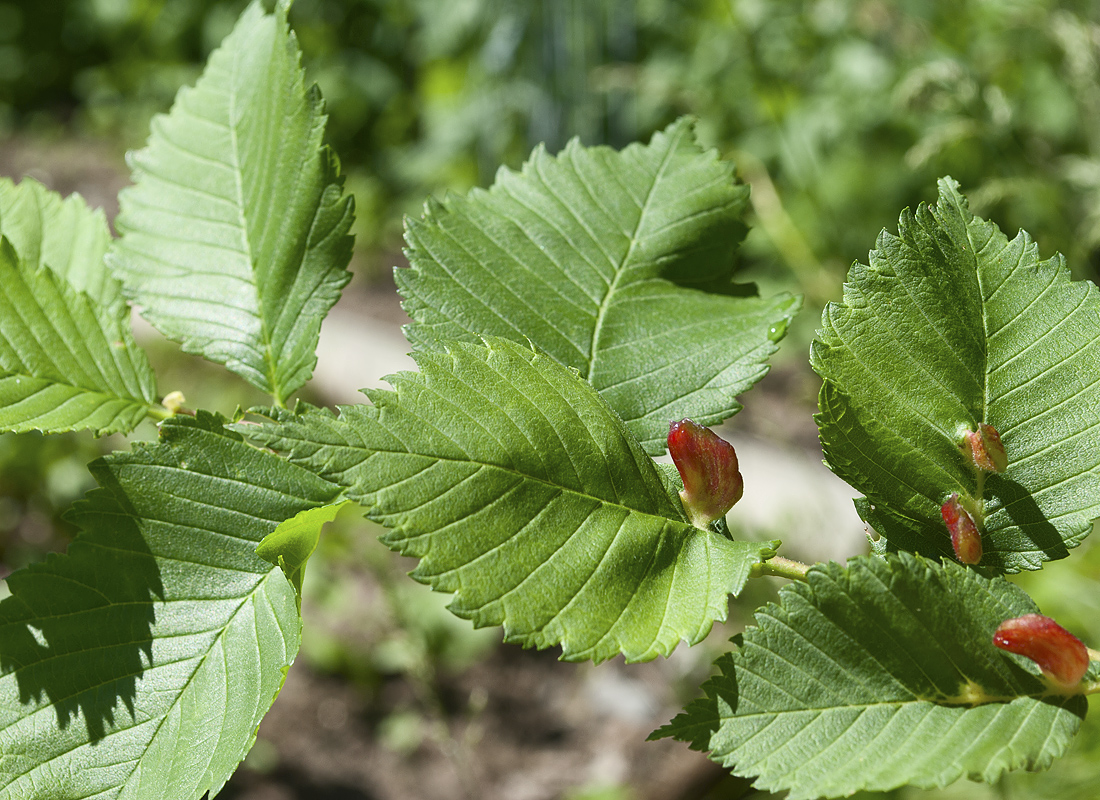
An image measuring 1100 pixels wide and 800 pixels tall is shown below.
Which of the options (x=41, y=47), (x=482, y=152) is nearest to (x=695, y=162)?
(x=482, y=152)

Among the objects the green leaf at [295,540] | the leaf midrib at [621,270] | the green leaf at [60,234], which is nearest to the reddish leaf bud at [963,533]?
the leaf midrib at [621,270]

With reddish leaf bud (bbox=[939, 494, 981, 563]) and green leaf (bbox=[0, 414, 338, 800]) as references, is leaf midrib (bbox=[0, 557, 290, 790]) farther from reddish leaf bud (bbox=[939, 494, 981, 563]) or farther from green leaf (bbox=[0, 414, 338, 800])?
reddish leaf bud (bbox=[939, 494, 981, 563])

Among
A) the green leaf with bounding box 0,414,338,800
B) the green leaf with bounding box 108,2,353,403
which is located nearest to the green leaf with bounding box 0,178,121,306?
the green leaf with bounding box 108,2,353,403

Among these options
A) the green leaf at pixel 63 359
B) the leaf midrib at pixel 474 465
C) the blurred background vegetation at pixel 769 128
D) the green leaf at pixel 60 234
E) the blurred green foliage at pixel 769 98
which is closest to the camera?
the leaf midrib at pixel 474 465

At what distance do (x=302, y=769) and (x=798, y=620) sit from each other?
8.72ft

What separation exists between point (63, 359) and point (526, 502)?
0.48 meters

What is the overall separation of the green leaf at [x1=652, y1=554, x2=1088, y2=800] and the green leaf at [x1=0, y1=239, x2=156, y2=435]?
1.85 ft

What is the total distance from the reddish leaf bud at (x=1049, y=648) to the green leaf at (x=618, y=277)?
277 mm

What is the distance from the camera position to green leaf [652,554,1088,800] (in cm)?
60

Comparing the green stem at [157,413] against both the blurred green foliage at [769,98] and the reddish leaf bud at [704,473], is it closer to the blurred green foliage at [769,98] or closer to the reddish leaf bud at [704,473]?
the reddish leaf bud at [704,473]

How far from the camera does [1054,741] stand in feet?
1.89

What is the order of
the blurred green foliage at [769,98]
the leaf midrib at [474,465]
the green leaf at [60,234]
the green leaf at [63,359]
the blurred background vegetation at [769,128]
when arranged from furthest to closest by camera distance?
the blurred green foliage at [769,98], the blurred background vegetation at [769,128], the green leaf at [60,234], the green leaf at [63,359], the leaf midrib at [474,465]

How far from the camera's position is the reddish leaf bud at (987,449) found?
0.67 metres

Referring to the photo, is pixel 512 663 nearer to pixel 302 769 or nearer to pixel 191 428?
pixel 302 769
